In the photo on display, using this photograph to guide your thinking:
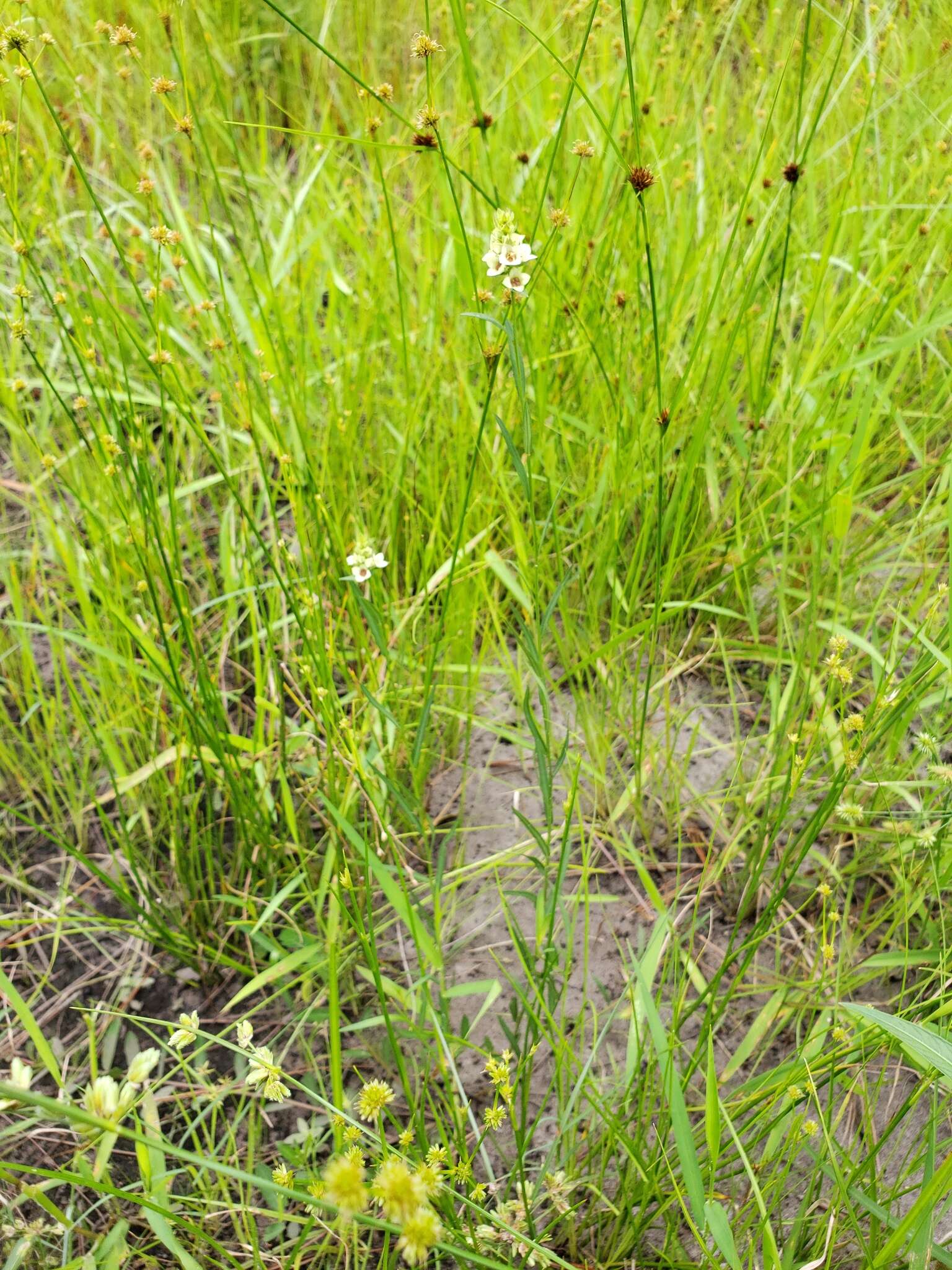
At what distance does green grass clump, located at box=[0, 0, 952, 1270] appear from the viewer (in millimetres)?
1047

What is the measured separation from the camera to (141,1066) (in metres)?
0.68

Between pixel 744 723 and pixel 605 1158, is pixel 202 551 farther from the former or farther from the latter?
pixel 605 1158

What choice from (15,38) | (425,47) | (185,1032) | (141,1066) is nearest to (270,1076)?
(185,1032)

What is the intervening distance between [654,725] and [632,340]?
2.59 feet

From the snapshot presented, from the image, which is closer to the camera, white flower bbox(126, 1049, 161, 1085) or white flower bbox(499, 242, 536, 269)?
white flower bbox(126, 1049, 161, 1085)

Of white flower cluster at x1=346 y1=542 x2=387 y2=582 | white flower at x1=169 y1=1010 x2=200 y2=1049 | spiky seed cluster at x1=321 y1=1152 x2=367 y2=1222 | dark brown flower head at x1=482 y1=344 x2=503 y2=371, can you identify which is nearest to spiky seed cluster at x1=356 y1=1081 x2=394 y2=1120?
white flower at x1=169 y1=1010 x2=200 y2=1049

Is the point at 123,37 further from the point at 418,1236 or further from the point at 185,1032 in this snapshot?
the point at 418,1236

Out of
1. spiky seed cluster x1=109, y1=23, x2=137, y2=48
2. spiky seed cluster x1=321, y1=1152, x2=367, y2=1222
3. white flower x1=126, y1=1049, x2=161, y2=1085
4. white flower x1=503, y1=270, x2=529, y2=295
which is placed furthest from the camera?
spiky seed cluster x1=109, y1=23, x2=137, y2=48

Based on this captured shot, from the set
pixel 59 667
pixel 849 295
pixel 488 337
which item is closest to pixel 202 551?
pixel 59 667

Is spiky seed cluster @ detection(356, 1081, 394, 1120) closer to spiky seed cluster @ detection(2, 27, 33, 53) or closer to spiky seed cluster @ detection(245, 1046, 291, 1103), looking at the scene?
spiky seed cluster @ detection(245, 1046, 291, 1103)

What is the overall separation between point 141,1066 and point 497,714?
104 cm

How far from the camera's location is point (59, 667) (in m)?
1.80

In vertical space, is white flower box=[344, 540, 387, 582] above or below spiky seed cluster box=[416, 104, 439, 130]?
below

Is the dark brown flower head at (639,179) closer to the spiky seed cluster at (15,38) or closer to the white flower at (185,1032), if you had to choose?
the spiky seed cluster at (15,38)
